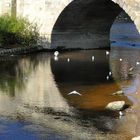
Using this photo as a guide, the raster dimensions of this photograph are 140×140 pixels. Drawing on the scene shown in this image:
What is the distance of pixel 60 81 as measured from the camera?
22.7 m

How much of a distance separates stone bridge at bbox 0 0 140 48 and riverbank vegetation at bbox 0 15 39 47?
507 mm

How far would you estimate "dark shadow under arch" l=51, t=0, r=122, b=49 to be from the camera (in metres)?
32.1

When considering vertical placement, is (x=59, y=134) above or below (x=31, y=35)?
below

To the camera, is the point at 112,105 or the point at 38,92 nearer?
the point at 112,105

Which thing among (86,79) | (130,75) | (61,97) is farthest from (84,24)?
(61,97)

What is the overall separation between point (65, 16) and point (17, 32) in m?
3.15

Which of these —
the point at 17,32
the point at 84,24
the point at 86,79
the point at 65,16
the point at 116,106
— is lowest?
the point at 116,106

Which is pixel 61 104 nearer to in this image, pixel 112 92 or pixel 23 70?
pixel 112 92

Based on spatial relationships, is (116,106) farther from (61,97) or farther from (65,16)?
(65,16)

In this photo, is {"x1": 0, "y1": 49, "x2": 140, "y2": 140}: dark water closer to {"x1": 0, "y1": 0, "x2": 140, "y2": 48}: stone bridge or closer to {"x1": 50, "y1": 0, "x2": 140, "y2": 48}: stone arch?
{"x1": 50, "y1": 0, "x2": 140, "y2": 48}: stone arch

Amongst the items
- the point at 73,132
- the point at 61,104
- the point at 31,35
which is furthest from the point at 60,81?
the point at 31,35

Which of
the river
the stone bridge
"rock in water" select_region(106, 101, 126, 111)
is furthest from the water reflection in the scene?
the stone bridge

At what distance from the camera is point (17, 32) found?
3198 cm

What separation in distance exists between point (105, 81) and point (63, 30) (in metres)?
11.5
